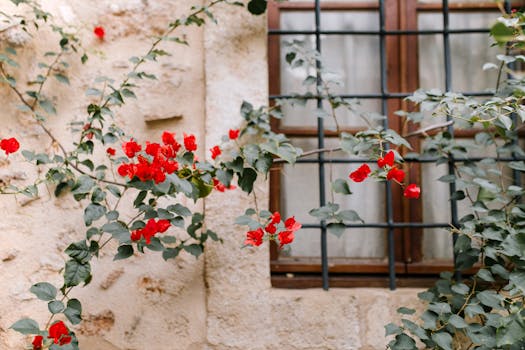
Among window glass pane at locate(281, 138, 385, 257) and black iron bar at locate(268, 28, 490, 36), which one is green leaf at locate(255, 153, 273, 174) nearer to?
window glass pane at locate(281, 138, 385, 257)

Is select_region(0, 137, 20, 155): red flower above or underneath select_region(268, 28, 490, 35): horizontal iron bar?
underneath

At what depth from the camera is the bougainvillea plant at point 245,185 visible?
51.2 inches

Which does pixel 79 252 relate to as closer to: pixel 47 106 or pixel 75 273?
pixel 75 273

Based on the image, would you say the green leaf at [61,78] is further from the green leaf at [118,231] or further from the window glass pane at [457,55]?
the window glass pane at [457,55]

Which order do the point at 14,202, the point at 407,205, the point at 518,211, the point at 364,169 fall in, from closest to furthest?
the point at 364,169 < the point at 518,211 < the point at 14,202 < the point at 407,205

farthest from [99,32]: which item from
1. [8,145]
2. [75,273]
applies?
[75,273]

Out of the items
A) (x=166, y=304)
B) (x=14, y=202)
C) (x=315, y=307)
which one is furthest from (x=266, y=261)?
(x=14, y=202)

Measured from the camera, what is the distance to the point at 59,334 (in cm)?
129

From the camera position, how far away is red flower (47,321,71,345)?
4.19 ft

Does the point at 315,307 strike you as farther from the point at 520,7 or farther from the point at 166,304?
the point at 520,7

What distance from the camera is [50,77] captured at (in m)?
1.70

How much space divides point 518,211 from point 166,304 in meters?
1.10

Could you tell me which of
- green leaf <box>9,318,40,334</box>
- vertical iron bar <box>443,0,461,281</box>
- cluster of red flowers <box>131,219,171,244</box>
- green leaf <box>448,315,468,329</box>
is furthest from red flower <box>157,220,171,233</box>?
vertical iron bar <box>443,0,461,281</box>

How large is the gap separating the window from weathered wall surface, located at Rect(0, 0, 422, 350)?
4.9 inches
